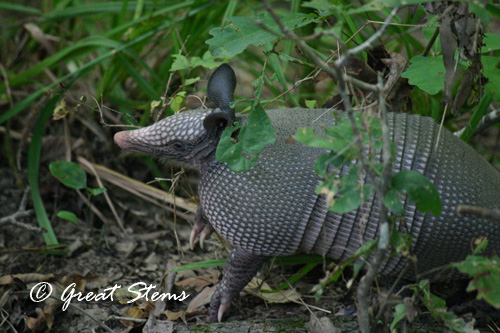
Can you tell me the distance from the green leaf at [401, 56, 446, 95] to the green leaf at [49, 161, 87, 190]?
2.71 meters

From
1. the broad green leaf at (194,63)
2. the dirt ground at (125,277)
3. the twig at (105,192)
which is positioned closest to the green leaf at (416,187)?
the dirt ground at (125,277)

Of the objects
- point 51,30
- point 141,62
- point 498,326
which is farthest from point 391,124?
point 51,30

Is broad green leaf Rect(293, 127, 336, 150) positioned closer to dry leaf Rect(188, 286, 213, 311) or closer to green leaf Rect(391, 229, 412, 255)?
green leaf Rect(391, 229, 412, 255)

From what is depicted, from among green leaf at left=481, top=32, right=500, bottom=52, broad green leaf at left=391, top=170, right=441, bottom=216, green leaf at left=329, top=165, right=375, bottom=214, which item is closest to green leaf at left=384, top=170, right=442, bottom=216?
broad green leaf at left=391, top=170, right=441, bottom=216

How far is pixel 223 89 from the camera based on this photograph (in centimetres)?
315

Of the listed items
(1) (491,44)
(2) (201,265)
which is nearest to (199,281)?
(2) (201,265)

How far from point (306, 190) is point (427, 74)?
0.95m

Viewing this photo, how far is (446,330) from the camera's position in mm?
3096

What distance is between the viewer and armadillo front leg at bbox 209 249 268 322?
11.0 ft

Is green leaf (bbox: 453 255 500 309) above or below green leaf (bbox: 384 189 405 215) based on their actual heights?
below

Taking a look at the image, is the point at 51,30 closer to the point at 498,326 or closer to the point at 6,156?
the point at 6,156

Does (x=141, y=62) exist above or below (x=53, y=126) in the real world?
above

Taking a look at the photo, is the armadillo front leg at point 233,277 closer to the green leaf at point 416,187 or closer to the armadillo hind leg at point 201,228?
the armadillo hind leg at point 201,228

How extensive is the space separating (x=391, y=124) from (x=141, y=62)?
2595mm
